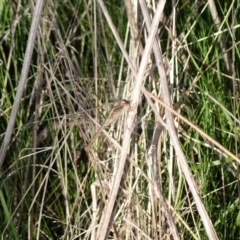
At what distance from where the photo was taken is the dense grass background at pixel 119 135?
114cm

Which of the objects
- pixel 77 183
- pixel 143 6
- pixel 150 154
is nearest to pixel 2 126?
pixel 77 183

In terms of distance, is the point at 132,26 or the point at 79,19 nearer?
the point at 132,26

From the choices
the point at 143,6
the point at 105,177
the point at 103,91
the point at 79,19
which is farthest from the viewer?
the point at 79,19

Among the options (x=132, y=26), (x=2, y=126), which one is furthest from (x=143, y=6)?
(x=2, y=126)

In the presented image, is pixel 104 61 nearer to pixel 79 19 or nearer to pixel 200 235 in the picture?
pixel 79 19

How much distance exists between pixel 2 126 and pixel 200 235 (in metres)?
0.50

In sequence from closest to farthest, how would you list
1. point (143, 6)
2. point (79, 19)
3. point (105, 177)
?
point (143, 6) → point (105, 177) → point (79, 19)

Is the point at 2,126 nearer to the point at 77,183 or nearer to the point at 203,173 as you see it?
the point at 77,183

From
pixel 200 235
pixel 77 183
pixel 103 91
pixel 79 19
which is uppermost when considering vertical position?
pixel 79 19

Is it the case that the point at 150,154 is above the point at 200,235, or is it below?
above

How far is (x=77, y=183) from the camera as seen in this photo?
124 cm

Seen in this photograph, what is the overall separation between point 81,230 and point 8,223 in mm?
183

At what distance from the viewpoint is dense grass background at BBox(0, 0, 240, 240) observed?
114cm

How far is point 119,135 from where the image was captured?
1146mm
